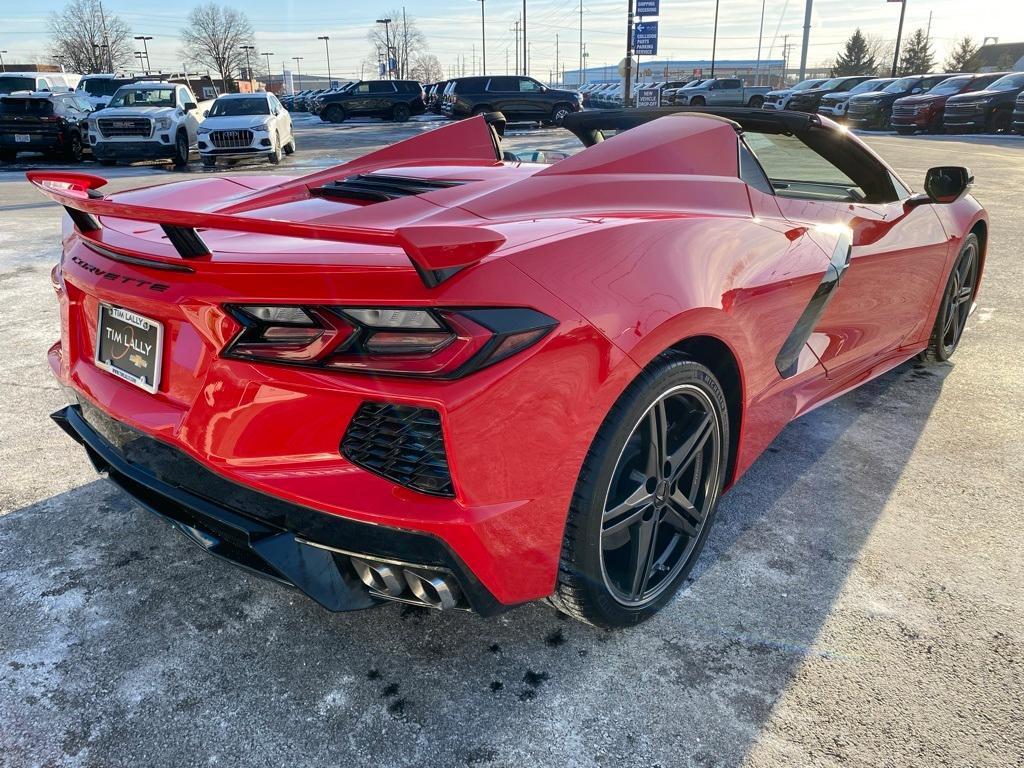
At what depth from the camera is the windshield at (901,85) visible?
29042 mm

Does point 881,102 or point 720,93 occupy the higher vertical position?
point 720,93

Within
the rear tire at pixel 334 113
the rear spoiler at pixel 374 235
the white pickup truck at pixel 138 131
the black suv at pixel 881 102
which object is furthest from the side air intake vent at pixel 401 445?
the rear tire at pixel 334 113

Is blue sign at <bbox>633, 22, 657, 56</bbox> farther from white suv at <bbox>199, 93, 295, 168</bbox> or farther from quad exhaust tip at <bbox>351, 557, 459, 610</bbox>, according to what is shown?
quad exhaust tip at <bbox>351, 557, 459, 610</bbox>

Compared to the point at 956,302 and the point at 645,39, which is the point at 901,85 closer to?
the point at 645,39

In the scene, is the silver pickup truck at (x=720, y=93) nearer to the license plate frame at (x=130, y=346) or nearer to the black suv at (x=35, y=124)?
the black suv at (x=35, y=124)

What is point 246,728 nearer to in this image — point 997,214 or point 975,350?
point 975,350

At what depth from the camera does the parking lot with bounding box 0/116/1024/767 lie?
1.72 meters

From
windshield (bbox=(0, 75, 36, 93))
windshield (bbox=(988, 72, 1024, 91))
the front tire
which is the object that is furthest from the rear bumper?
windshield (bbox=(988, 72, 1024, 91))

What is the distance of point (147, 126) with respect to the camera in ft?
47.6

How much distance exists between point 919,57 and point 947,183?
78999mm

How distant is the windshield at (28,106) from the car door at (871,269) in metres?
16.8

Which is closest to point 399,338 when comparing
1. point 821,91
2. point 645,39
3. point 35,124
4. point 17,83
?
point 35,124

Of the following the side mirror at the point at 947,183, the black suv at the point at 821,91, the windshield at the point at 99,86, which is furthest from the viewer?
the black suv at the point at 821,91

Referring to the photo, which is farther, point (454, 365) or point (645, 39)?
point (645, 39)
